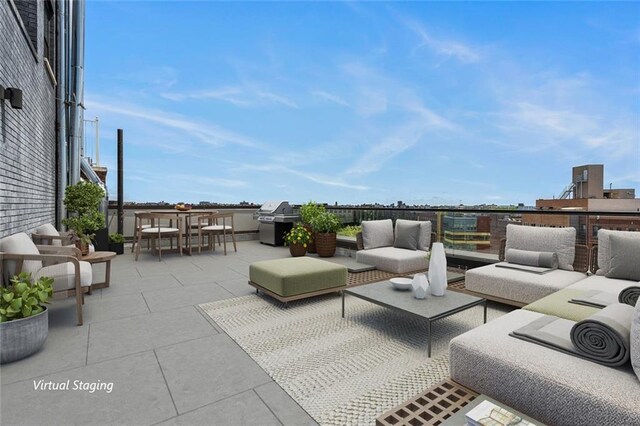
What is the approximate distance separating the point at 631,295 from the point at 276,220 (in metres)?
6.40

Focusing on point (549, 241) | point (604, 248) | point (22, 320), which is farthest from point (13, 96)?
point (604, 248)

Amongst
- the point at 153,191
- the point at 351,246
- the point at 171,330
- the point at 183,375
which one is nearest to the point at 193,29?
the point at 153,191

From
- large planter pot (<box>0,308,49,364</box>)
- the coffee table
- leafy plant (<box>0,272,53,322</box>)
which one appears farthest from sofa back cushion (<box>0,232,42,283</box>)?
the coffee table

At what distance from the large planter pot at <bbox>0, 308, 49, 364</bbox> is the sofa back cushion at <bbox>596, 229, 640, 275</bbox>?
475 centimetres

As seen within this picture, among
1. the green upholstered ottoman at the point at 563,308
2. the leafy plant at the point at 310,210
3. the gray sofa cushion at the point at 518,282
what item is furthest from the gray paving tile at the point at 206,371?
the leafy plant at the point at 310,210

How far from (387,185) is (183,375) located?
12.5 m

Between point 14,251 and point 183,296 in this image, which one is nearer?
point 14,251

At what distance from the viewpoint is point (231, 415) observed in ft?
5.26

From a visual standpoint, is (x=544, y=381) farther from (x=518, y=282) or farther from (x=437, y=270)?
(x=518, y=282)

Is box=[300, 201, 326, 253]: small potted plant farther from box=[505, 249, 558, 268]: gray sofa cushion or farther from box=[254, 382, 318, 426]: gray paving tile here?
box=[254, 382, 318, 426]: gray paving tile

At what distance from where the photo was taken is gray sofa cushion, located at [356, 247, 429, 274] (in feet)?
14.1

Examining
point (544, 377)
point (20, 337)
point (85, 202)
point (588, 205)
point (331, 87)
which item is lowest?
point (20, 337)

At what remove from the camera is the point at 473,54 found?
9.60 metres

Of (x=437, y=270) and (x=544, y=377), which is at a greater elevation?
(x=437, y=270)
